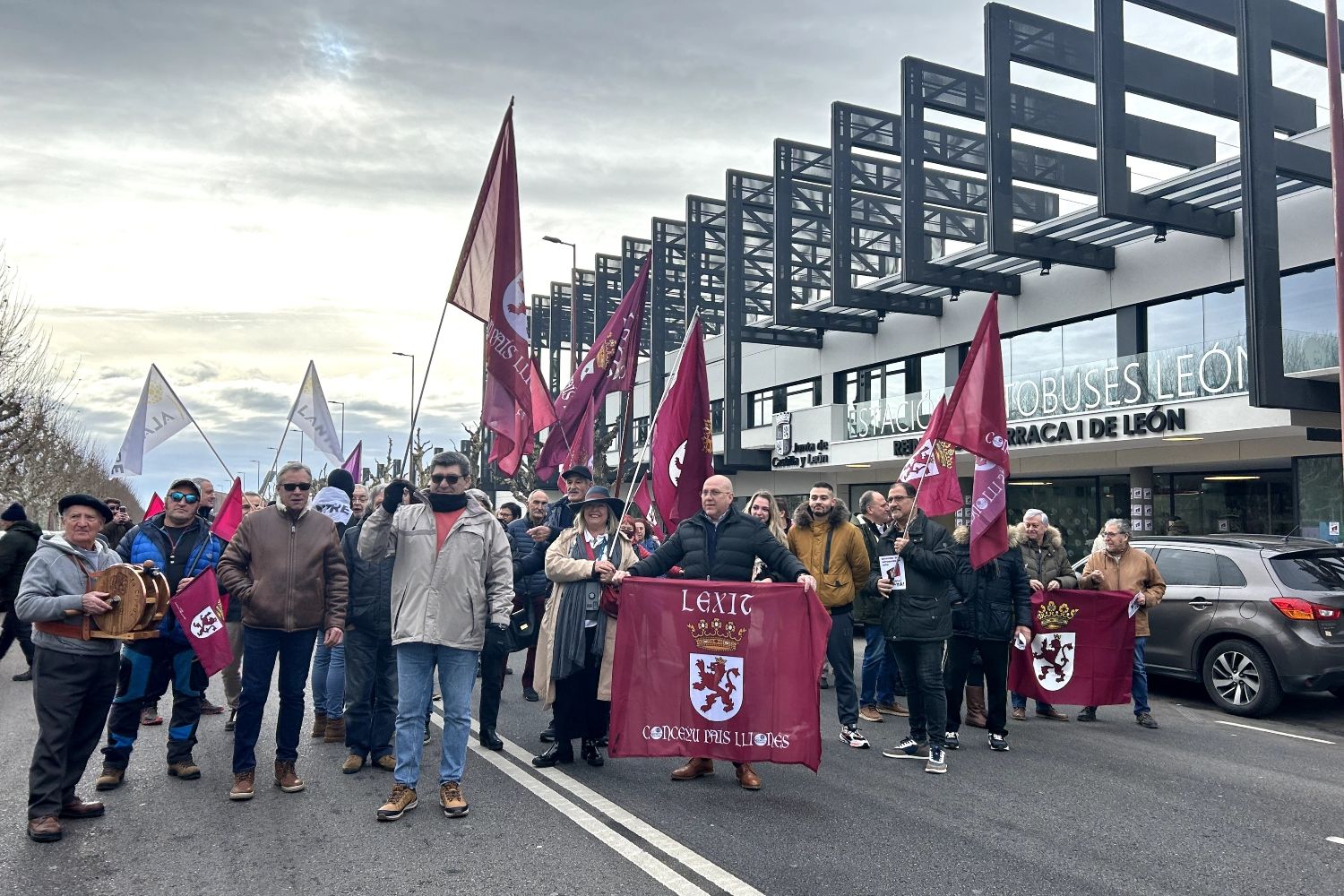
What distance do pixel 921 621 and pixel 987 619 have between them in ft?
3.70

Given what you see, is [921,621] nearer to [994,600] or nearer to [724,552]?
[994,600]

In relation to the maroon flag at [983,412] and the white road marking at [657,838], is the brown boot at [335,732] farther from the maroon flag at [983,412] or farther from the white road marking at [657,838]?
the maroon flag at [983,412]

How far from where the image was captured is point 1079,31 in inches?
851

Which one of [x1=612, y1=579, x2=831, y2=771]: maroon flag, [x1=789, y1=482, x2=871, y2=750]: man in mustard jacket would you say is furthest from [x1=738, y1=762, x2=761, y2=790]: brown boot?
[x1=789, y1=482, x2=871, y2=750]: man in mustard jacket

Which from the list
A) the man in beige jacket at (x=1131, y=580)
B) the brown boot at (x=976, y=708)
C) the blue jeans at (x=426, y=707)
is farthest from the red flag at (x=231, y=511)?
the man in beige jacket at (x=1131, y=580)

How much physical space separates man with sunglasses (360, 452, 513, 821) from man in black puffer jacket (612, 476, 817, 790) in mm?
931

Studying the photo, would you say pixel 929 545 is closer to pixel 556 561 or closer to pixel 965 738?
pixel 965 738

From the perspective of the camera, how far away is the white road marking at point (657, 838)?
4465 millimetres

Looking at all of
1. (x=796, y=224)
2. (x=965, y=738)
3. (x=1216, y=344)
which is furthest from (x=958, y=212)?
(x=965, y=738)

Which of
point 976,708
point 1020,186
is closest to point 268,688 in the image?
point 976,708

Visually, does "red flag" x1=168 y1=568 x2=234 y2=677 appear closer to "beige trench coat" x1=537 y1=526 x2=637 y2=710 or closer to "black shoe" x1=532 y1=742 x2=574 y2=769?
"beige trench coat" x1=537 y1=526 x2=637 y2=710

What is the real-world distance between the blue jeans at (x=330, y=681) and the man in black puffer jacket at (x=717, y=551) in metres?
2.52

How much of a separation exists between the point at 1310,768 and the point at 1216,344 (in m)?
12.9

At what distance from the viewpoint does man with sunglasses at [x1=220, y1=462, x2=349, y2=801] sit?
595 cm
